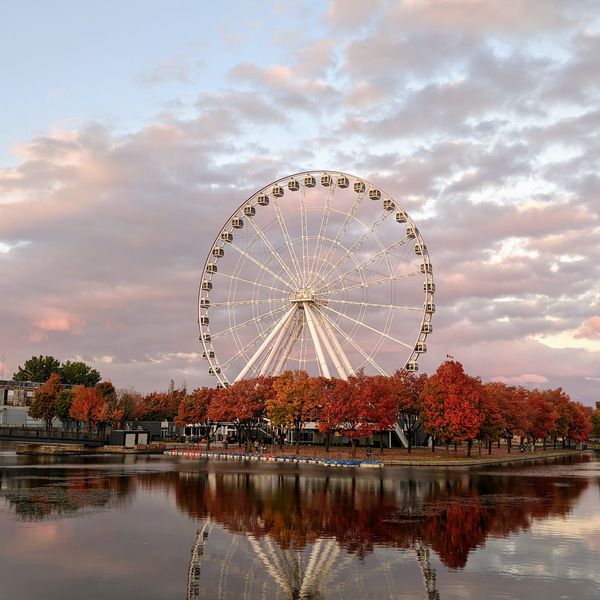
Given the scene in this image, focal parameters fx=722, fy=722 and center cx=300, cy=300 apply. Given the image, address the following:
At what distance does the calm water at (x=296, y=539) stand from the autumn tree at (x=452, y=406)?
2374 centimetres

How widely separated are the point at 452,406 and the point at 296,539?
178 ft

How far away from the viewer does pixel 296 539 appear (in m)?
32.0

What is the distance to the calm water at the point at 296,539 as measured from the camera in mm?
24250

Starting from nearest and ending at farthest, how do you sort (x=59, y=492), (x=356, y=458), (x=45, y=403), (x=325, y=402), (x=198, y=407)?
(x=59, y=492), (x=356, y=458), (x=325, y=402), (x=198, y=407), (x=45, y=403)

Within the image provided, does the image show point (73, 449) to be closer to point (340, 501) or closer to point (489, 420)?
point (489, 420)

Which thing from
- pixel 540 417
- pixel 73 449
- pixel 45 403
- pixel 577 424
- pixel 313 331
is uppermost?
pixel 313 331

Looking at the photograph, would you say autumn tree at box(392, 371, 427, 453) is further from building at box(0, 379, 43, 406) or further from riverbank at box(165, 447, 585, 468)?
building at box(0, 379, 43, 406)

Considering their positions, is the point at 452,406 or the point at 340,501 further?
the point at 452,406

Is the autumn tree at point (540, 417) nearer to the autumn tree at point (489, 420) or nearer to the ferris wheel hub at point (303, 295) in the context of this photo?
the autumn tree at point (489, 420)

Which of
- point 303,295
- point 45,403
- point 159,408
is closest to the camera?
point 303,295

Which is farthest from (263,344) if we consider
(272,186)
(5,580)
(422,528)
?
(5,580)

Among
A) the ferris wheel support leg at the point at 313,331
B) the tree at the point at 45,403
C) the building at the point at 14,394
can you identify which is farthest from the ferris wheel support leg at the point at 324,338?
the building at the point at 14,394

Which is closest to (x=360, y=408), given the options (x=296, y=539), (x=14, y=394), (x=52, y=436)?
(x=296, y=539)

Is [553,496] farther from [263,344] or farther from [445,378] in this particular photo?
[263,344]
